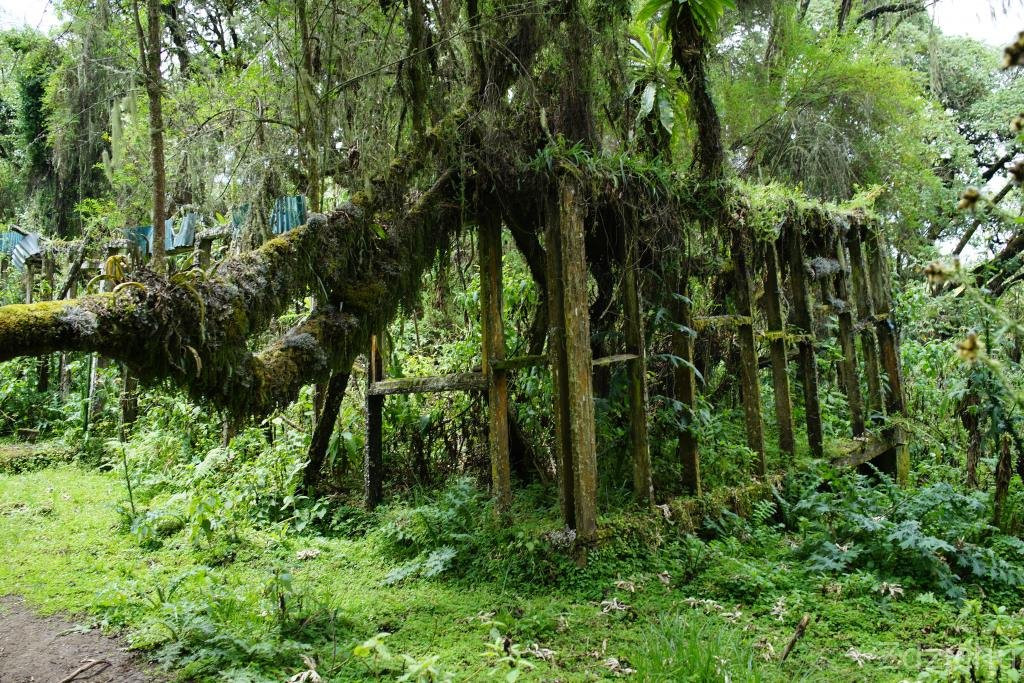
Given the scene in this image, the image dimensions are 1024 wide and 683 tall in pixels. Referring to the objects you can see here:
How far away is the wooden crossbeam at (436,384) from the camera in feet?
20.6

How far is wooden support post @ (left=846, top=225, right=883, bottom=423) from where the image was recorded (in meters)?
8.83

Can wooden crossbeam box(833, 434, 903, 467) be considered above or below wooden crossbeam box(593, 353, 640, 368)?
below

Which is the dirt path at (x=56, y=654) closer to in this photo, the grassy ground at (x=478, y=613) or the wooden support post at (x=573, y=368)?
the grassy ground at (x=478, y=613)

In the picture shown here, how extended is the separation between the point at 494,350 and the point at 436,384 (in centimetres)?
68

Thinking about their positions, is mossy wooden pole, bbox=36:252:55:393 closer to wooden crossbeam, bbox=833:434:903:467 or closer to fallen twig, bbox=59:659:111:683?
fallen twig, bbox=59:659:111:683

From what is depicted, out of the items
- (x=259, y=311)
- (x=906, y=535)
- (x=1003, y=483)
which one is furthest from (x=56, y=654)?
(x=1003, y=483)

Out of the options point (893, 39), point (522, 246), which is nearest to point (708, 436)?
point (522, 246)

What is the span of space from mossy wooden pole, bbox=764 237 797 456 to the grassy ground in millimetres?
2033

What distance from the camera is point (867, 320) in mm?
8797

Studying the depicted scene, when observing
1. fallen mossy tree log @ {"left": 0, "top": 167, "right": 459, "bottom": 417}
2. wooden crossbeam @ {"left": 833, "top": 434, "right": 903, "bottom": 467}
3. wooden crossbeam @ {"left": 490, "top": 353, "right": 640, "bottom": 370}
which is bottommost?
wooden crossbeam @ {"left": 833, "top": 434, "right": 903, "bottom": 467}

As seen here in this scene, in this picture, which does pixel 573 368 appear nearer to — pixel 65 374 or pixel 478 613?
pixel 478 613

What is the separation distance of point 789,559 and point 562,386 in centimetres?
246

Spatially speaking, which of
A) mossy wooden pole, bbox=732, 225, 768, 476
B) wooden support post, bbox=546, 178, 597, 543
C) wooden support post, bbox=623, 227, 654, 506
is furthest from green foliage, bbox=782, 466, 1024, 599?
wooden support post, bbox=546, 178, 597, 543

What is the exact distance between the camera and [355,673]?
3.90m
